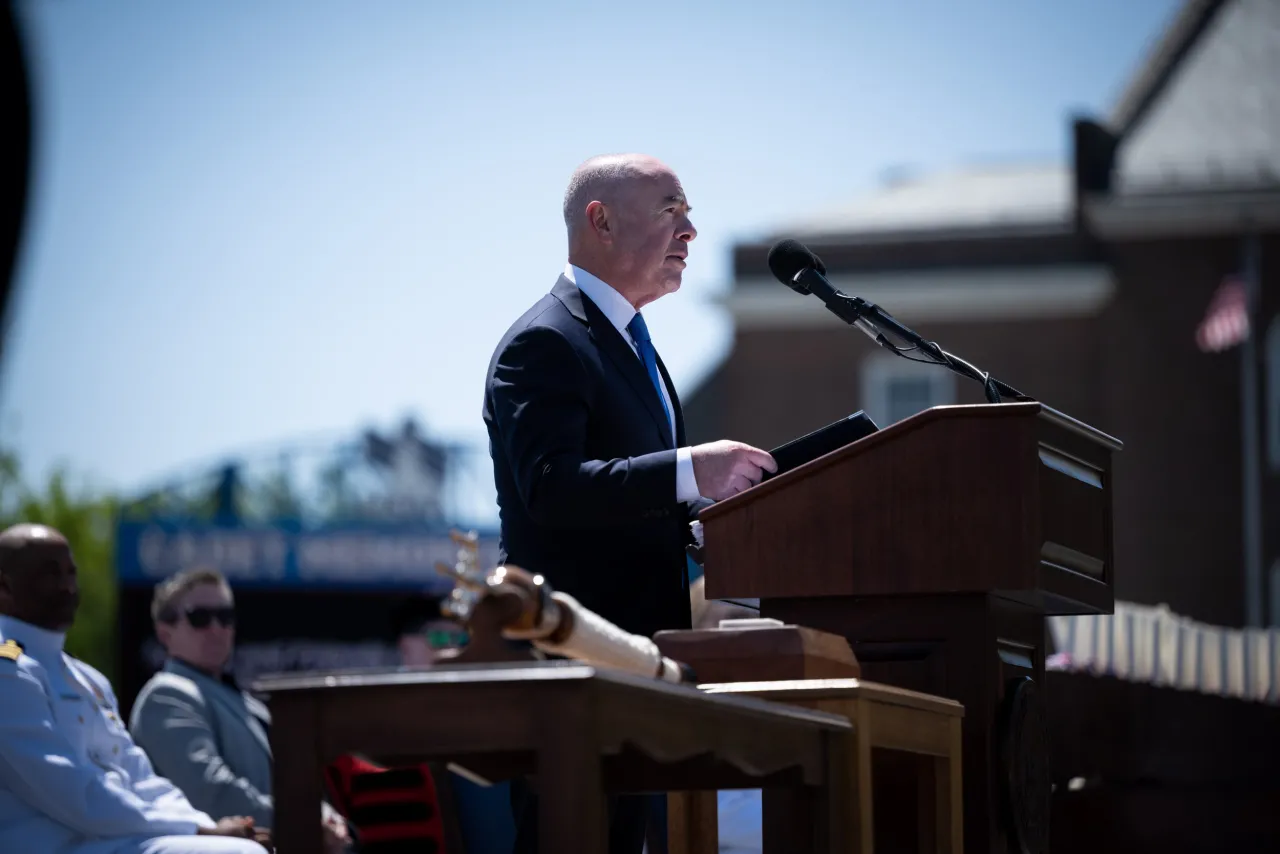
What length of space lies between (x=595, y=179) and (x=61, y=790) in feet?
6.89

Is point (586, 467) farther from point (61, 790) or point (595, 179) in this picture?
point (61, 790)

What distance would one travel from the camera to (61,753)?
4.66 metres

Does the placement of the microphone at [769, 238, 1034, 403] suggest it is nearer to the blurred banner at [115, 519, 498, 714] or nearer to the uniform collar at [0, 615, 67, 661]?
the uniform collar at [0, 615, 67, 661]

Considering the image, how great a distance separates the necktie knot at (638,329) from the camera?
395 centimetres

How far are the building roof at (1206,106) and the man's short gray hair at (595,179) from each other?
25.8 meters

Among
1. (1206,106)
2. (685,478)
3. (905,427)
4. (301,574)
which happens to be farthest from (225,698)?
(1206,106)

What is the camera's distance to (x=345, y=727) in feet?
7.70

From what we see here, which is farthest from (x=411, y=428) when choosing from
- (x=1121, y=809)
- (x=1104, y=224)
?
(x=1121, y=809)

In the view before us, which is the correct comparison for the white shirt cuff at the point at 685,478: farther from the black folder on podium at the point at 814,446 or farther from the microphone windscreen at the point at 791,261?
the microphone windscreen at the point at 791,261

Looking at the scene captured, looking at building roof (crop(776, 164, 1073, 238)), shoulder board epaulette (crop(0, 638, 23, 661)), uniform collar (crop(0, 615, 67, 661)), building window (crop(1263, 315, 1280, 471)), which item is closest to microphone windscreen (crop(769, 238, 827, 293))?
shoulder board epaulette (crop(0, 638, 23, 661))

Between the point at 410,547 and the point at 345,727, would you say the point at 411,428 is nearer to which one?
the point at 410,547

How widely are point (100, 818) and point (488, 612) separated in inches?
105

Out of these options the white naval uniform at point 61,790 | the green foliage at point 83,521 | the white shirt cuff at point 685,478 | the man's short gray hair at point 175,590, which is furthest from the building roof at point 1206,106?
the green foliage at point 83,521

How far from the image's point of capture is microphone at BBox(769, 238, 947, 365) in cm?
376
